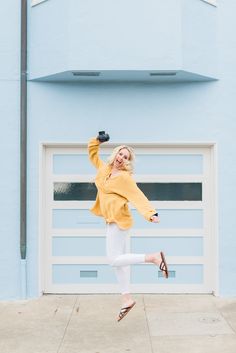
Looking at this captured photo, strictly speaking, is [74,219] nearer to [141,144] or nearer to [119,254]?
[141,144]

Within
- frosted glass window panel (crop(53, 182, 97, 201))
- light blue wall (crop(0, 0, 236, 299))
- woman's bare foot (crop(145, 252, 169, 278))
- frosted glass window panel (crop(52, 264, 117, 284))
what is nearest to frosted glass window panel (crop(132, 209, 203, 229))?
light blue wall (crop(0, 0, 236, 299))

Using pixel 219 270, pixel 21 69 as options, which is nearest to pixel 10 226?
pixel 21 69

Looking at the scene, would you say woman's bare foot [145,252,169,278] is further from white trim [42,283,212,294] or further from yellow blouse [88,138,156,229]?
white trim [42,283,212,294]

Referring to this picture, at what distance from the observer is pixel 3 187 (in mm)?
7840

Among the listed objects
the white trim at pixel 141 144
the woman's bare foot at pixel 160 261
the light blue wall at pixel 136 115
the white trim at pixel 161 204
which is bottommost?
the woman's bare foot at pixel 160 261

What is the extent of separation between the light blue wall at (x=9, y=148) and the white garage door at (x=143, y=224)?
442mm

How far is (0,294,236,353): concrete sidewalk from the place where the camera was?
5609mm

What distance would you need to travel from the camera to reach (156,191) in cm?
805

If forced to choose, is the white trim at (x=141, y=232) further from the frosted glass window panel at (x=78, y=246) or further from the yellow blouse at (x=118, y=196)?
the yellow blouse at (x=118, y=196)

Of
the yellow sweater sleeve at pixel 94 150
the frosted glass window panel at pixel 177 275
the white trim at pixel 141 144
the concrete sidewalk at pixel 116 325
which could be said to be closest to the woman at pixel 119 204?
the yellow sweater sleeve at pixel 94 150

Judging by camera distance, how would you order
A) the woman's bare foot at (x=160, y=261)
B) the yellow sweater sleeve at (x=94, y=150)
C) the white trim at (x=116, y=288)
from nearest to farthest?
the woman's bare foot at (x=160, y=261) < the yellow sweater sleeve at (x=94, y=150) < the white trim at (x=116, y=288)

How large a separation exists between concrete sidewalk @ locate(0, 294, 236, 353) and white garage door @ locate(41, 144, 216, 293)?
26 centimetres

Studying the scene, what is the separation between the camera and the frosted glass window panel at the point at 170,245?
802cm

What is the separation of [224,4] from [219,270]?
3900 millimetres
